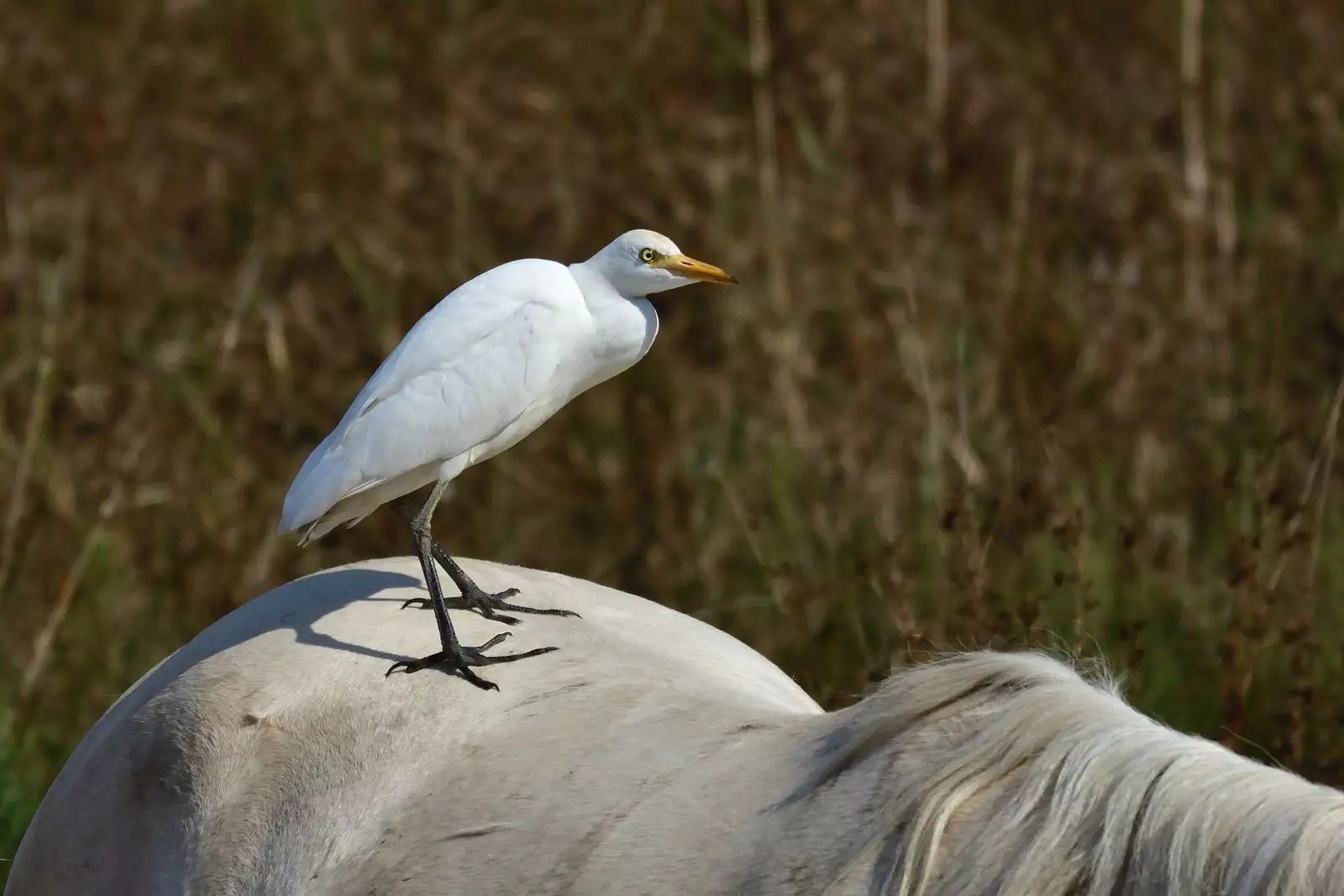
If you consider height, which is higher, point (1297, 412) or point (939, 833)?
point (939, 833)

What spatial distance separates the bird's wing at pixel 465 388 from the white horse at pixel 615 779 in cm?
16

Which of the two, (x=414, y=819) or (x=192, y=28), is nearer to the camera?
(x=414, y=819)

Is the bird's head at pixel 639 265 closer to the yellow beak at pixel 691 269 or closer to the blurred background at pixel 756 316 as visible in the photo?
the yellow beak at pixel 691 269

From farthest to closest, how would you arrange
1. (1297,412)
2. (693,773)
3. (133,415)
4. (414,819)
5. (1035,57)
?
(1035,57) < (1297,412) < (133,415) < (414,819) < (693,773)

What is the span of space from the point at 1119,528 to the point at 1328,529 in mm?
785

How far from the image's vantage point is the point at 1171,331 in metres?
5.28

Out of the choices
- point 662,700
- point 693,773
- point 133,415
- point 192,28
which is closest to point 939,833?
point 693,773

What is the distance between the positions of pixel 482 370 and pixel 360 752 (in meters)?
0.68

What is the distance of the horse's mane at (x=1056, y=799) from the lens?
143 cm

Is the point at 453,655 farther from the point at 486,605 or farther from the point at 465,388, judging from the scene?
the point at 465,388

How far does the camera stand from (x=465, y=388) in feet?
8.43

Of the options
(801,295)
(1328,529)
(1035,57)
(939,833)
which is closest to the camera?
(939,833)

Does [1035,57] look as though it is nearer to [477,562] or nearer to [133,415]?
[133,415]

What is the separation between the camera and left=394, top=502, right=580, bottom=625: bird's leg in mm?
2426
